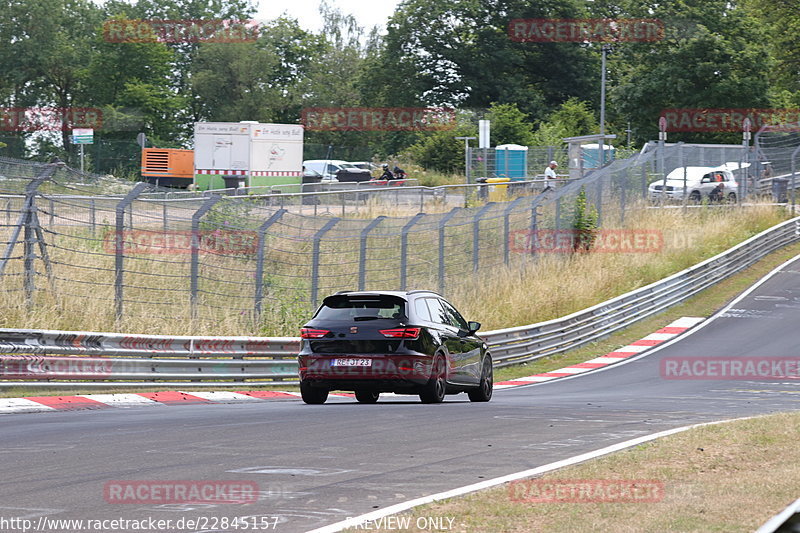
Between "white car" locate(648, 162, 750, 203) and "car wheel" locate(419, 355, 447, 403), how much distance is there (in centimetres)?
3057

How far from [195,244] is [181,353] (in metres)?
2.26

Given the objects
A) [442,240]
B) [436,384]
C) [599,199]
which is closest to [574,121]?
[599,199]

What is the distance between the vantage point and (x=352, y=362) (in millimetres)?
14367

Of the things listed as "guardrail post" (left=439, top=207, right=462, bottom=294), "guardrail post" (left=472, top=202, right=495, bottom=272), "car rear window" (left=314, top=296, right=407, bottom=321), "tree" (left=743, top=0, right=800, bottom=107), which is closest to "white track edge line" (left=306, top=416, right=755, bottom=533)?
"car rear window" (left=314, top=296, right=407, bottom=321)

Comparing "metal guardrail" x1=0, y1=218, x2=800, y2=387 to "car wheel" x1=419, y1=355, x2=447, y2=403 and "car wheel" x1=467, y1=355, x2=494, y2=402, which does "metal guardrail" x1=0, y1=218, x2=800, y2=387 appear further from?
"car wheel" x1=419, y1=355, x2=447, y2=403

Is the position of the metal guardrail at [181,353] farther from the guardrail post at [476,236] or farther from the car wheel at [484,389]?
the car wheel at [484,389]

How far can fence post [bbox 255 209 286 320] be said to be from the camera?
63.9 ft

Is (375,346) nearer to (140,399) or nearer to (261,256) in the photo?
(140,399)

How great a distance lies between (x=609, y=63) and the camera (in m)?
Result: 85.6

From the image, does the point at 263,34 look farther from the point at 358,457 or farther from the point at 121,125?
the point at 358,457

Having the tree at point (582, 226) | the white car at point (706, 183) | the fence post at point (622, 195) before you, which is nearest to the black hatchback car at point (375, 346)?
the tree at point (582, 226)

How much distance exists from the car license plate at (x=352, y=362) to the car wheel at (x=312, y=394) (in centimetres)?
59

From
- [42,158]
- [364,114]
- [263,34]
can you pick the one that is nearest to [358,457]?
[42,158]

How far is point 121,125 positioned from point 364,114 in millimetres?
18261
